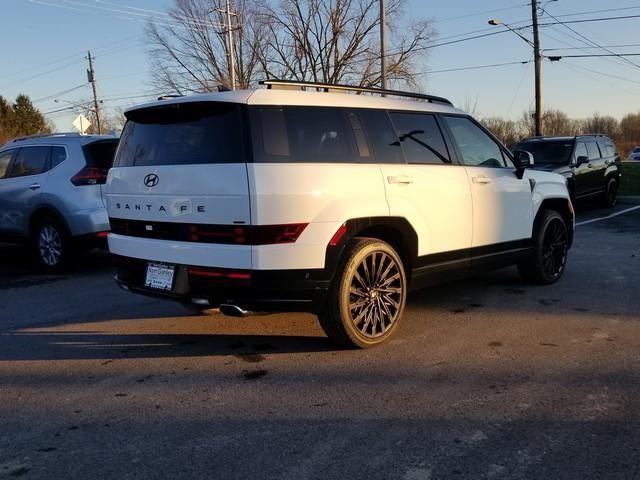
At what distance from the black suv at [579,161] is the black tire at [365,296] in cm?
939

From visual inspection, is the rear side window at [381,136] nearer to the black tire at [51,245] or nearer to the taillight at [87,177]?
the taillight at [87,177]

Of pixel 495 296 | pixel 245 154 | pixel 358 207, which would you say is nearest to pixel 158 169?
pixel 245 154

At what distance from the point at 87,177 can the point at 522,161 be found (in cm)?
546

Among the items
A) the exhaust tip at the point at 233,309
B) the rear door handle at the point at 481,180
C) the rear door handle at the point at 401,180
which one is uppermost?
the rear door handle at the point at 401,180

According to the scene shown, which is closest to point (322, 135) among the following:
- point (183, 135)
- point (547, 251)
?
point (183, 135)

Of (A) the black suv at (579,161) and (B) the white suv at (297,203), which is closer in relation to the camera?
(B) the white suv at (297,203)

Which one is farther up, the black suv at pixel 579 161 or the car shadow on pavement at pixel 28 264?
the black suv at pixel 579 161

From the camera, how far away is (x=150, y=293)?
4.67 metres

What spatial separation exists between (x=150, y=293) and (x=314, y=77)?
39804 mm

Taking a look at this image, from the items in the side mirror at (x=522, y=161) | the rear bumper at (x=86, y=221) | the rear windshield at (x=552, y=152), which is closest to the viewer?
the side mirror at (x=522, y=161)

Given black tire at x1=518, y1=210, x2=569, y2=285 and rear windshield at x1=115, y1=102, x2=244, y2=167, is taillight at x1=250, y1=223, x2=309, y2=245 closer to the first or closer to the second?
rear windshield at x1=115, y1=102, x2=244, y2=167

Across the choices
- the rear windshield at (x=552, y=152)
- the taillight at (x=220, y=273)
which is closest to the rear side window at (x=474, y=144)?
the taillight at (x=220, y=273)

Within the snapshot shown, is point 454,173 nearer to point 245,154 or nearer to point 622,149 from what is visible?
point 245,154

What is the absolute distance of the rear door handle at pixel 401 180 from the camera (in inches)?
190
